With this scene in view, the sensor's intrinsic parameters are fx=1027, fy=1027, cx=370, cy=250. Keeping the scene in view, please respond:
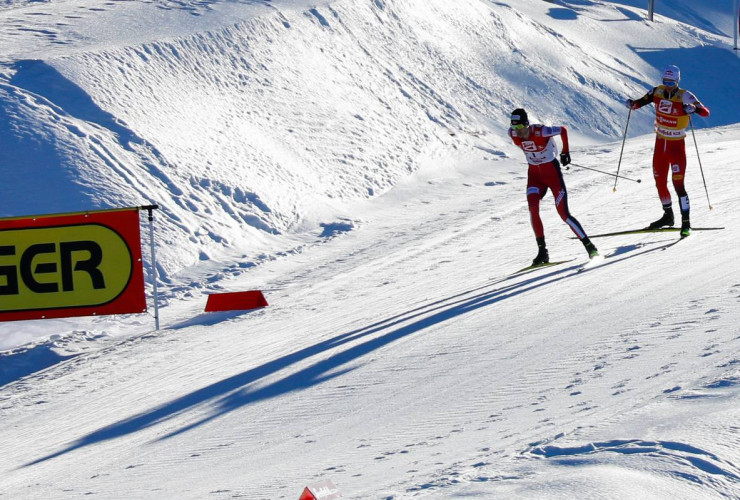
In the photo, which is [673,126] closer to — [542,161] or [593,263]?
[542,161]

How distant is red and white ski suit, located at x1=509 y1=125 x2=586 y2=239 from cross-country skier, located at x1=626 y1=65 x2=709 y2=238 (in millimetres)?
1336

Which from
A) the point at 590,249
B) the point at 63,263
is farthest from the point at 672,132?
the point at 63,263

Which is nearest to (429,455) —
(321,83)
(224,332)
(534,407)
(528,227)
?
(534,407)

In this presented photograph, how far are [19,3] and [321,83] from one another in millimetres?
7185

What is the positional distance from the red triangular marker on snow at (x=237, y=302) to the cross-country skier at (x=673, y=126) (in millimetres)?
4672

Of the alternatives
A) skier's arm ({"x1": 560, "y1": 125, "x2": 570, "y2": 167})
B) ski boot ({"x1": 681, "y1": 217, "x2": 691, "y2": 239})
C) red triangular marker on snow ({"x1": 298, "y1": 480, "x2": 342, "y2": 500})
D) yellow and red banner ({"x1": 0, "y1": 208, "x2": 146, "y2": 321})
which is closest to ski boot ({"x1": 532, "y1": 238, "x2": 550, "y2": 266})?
skier's arm ({"x1": 560, "y1": 125, "x2": 570, "y2": 167})

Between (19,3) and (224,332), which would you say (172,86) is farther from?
(224,332)

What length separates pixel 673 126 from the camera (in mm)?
11469

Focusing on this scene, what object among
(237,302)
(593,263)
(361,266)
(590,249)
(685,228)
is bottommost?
(237,302)

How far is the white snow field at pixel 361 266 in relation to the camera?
5.84 m

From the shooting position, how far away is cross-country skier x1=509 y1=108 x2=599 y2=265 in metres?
10.5

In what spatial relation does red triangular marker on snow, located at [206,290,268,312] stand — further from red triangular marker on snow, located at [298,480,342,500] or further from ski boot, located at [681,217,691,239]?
red triangular marker on snow, located at [298,480,342,500]

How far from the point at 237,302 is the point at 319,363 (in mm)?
3225

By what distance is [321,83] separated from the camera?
67.8 ft
